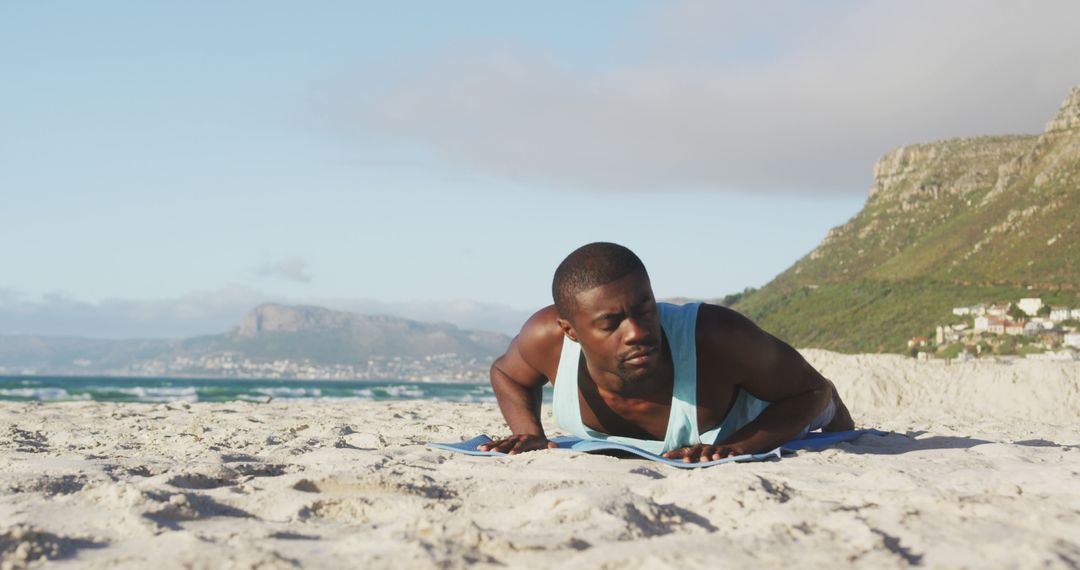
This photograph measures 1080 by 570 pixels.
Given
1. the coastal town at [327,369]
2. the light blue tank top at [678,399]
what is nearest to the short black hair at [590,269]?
the light blue tank top at [678,399]

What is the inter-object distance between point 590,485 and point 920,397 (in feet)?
31.5

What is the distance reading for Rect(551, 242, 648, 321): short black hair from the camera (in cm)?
389

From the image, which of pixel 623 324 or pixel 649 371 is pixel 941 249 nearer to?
pixel 649 371

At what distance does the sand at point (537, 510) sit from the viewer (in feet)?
7.92

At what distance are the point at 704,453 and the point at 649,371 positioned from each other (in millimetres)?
491

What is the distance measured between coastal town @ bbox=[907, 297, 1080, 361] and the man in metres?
39.1

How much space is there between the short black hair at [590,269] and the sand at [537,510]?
740mm

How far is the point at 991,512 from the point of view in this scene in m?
2.85

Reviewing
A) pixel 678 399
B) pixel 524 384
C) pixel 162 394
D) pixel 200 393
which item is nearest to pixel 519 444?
pixel 524 384

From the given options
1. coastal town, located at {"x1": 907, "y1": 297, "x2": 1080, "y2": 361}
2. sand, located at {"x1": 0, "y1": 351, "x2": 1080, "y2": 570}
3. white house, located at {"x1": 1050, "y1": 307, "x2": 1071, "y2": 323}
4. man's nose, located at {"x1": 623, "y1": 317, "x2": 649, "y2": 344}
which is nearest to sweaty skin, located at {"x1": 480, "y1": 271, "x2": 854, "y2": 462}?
man's nose, located at {"x1": 623, "y1": 317, "x2": 649, "y2": 344}

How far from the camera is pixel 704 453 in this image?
4207mm

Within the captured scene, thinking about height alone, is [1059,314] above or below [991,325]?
above

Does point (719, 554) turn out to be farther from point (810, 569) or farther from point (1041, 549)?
point (1041, 549)

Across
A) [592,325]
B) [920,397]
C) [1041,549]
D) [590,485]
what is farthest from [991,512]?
[920,397]
